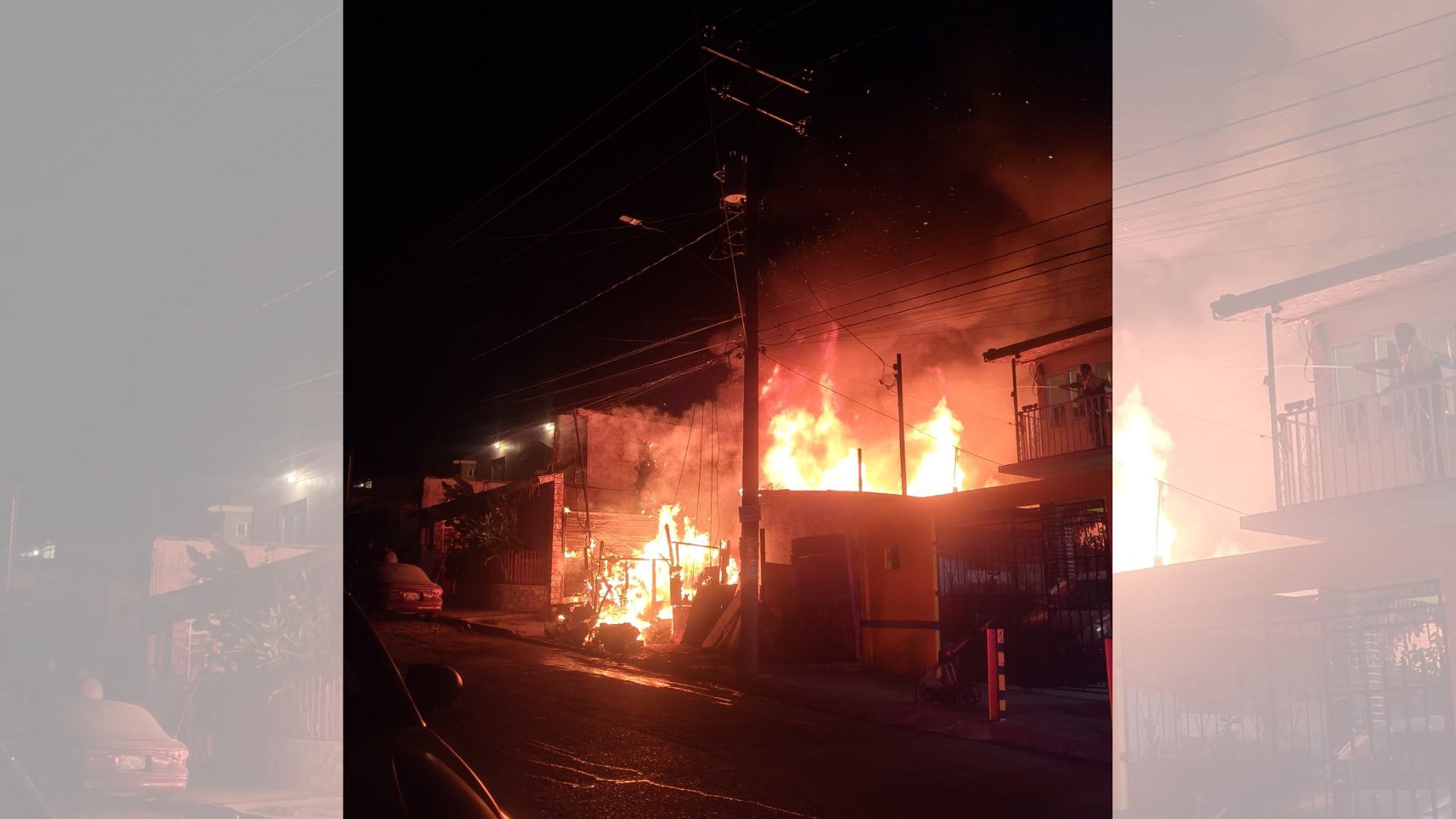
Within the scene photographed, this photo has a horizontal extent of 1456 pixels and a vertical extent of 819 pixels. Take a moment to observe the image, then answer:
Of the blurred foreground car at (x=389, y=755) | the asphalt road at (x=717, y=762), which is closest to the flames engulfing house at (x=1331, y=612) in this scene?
the asphalt road at (x=717, y=762)

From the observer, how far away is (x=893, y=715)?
1027cm

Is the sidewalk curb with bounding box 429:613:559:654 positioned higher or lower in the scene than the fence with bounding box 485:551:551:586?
lower

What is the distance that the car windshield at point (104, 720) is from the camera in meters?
3.32

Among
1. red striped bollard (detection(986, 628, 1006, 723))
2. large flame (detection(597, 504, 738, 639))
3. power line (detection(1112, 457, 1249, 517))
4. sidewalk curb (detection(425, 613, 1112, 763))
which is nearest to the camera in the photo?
sidewalk curb (detection(425, 613, 1112, 763))

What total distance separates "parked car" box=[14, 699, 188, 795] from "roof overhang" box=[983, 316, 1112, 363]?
16.1 meters

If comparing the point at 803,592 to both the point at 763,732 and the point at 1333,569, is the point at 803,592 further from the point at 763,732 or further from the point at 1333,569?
the point at 1333,569

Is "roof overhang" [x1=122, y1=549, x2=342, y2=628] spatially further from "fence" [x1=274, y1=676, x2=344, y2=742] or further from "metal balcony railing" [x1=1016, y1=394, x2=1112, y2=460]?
"metal balcony railing" [x1=1016, y1=394, x2=1112, y2=460]

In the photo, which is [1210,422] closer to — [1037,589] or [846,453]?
[1037,589]

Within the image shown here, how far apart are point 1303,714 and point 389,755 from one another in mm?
6953

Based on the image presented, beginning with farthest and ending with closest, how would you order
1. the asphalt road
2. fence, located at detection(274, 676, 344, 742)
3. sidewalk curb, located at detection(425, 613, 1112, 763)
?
sidewalk curb, located at detection(425, 613, 1112, 763) → the asphalt road → fence, located at detection(274, 676, 344, 742)

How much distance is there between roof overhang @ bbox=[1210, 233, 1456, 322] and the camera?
8062mm

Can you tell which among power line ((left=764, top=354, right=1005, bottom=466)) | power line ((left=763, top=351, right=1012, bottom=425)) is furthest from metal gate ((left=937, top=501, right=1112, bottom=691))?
power line ((left=764, top=354, right=1005, bottom=466))

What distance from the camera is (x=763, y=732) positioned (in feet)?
28.1

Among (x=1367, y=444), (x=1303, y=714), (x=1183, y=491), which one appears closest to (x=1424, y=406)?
(x=1367, y=444)
